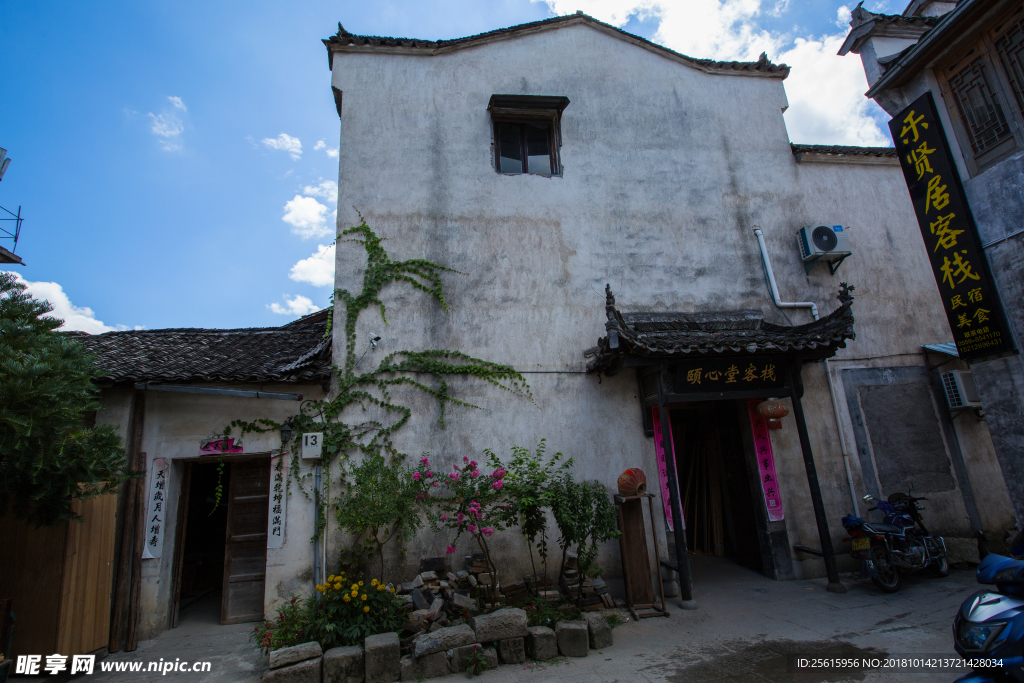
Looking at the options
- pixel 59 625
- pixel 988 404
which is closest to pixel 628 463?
pixel 988 404

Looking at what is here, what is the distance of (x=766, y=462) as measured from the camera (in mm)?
7832

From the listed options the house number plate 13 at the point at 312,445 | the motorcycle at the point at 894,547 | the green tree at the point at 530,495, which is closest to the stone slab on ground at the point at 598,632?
the green tree at the point at 530,495

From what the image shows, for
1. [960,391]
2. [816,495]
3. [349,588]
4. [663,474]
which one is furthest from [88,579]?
[960,391]

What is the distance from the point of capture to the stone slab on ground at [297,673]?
185 inches

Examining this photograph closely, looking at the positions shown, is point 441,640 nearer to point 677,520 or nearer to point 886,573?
point 677,520

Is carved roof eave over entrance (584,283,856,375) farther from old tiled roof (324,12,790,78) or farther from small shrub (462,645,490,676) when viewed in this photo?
old tiled roof (324,12,790,78)

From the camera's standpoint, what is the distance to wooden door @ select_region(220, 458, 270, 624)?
6.93 meters

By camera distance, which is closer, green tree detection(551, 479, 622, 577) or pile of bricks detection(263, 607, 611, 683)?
pile of bricks detection(263, 607, 611, 683)

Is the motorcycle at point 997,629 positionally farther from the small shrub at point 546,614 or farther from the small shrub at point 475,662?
the small shrub at point 475,662

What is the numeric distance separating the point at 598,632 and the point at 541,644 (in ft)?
2.15

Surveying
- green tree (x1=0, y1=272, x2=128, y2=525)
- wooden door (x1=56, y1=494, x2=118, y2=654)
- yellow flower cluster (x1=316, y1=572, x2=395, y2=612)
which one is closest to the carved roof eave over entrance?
yellow flower cluster (x1=316, y1=572, x2=395, y2=612)

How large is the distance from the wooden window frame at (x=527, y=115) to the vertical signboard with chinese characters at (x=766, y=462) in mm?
5215

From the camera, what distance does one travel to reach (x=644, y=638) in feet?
18.4

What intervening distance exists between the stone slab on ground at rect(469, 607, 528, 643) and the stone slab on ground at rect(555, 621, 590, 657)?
42cm
